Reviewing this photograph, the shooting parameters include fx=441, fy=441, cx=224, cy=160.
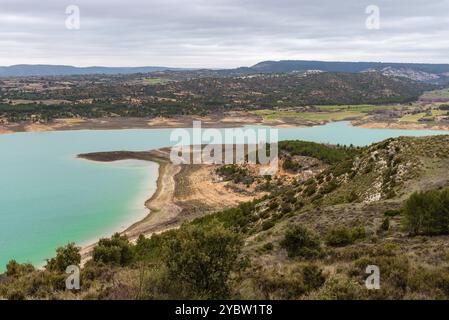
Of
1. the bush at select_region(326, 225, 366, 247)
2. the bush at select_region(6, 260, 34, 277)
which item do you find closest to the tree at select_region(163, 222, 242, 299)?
the bush at select_region(326, 225, 366, 247)

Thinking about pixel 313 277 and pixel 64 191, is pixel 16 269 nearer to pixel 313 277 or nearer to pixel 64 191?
pixel 313 277

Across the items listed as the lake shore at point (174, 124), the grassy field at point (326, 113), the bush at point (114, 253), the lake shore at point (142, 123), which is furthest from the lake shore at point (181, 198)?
the grassy field at point (326, 113)

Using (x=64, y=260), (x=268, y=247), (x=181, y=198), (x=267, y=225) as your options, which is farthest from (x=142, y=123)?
(x=268, y=247)

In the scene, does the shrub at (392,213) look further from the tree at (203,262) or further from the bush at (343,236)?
the tree at (203,262)

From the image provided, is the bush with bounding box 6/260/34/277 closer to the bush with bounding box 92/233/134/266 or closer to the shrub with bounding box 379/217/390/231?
the bush with bounding box 92/233/134/266

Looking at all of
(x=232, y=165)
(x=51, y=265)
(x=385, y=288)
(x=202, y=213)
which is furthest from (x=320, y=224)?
(x=232, y=165)

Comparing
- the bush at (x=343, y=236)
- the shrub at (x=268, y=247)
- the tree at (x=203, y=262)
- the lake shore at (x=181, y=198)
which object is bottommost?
the lake shore at (x=181, y=198)

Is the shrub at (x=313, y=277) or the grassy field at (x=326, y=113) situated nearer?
the shrub at (x=313, y=277)

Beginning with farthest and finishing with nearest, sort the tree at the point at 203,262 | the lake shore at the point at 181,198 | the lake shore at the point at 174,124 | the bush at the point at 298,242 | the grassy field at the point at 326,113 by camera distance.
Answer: the grassy field at the point at 326,113 → the lake shore at the point at 174,124 → the lake shore at the point at 181,198 → the bush at the point at 298,242 → the tree at the point at 203,262

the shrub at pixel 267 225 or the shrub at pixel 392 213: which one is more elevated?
the shrub at pixel 392 213
